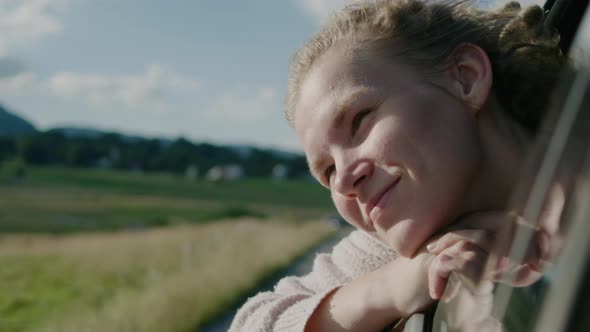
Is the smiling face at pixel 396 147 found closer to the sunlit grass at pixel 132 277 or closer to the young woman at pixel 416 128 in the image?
the young woman at pixel 416 128

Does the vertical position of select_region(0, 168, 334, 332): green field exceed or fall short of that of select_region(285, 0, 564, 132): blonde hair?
it falls short

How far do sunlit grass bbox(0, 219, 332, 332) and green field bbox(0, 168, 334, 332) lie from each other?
0.04m

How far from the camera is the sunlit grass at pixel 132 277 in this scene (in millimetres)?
16141

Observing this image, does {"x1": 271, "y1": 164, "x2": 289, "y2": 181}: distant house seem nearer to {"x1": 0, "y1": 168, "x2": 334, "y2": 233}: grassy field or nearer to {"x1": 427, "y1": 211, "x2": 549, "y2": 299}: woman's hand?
{"x1": 0, "y1": 168, "x2": 334, "y2": 233}: grassy field

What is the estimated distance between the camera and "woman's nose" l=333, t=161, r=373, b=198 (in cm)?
142

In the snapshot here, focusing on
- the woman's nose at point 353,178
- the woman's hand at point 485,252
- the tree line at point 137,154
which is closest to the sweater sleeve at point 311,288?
the woman's nose at point 353,178

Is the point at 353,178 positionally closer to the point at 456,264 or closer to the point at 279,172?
the point at 456,264

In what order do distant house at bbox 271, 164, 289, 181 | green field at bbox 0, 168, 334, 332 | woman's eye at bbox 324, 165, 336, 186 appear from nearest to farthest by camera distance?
woman's eye at bbox 324, 165, 336, 186 < green field at bbox 0, 168, 334, 332 < distant house at bbox 271, 164, 289, 181

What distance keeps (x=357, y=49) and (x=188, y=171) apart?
77285 mm

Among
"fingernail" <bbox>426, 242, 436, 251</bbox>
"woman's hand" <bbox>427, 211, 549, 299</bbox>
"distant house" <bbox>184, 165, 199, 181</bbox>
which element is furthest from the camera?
"distant house" <bbox>184, 165, 199, 181</bbox>

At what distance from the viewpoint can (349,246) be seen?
193 centimetres

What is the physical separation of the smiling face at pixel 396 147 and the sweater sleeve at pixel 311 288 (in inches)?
12.2

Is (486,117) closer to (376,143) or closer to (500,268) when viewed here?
(376,143)

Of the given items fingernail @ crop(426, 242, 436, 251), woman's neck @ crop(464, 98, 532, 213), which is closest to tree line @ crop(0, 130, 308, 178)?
woman's neck @ crop(464, 98, 532, 213)
